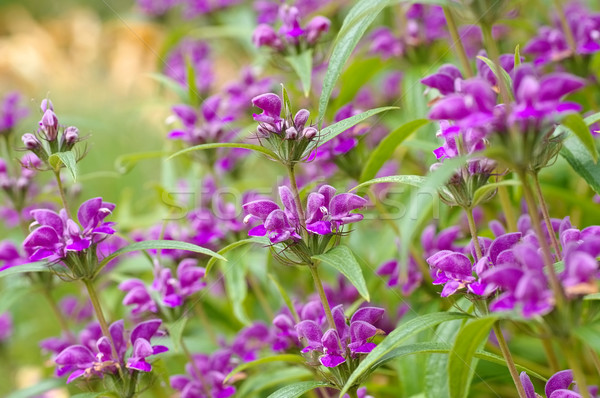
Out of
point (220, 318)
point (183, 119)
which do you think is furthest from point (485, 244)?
point (220, 318)

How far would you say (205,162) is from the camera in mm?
2521

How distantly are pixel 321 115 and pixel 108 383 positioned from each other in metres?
0.86

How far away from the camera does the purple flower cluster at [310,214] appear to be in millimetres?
1442

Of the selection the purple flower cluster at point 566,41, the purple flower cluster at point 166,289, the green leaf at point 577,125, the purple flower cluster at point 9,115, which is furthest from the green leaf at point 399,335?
the purple flower cluster at point 9,115

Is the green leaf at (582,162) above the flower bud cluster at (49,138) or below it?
below

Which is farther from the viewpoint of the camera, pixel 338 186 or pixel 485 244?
pixel 338 186

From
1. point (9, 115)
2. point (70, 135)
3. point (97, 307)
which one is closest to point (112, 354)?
→ point (97, 307)

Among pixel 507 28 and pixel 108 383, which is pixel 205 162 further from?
pixel 507 28

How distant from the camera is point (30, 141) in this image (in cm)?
156

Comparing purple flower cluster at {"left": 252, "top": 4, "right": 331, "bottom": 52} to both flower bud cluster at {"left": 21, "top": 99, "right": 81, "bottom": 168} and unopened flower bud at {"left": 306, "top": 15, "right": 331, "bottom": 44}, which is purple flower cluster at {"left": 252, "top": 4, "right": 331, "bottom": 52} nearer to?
unopened flower bud at {"left": 306, "top": 15, "right": 331, "bottom": 44}

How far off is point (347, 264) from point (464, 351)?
286 millimetres

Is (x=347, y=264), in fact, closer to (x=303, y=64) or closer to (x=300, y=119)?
(x=300, y=119)

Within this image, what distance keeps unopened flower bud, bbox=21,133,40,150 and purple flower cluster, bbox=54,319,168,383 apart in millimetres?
500

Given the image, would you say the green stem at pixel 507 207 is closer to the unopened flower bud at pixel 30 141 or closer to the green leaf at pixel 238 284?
the green leaf at pixel 238 284
